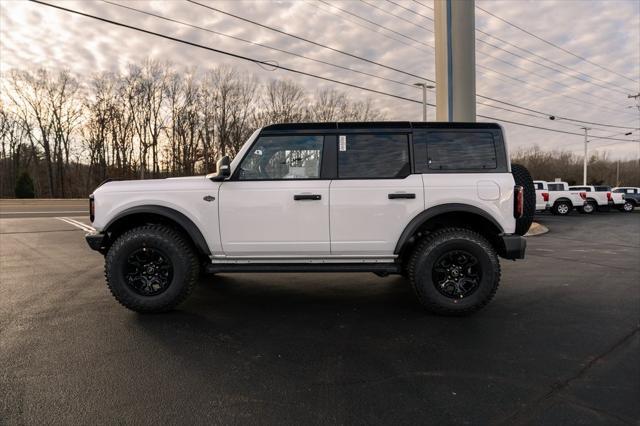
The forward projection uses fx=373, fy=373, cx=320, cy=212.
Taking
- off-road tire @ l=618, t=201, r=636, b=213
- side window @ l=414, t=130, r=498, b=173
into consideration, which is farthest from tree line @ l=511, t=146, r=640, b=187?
side window @ l=414, t=130, r=498, b=173

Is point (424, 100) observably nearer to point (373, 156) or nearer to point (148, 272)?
point (373, 156)

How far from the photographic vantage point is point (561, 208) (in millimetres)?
22391

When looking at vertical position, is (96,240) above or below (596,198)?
above

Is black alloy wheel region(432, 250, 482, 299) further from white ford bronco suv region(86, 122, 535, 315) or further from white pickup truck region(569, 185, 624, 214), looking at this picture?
white pickup truck region(569, 185, 624, 214)

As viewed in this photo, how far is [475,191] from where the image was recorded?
13.3 feet

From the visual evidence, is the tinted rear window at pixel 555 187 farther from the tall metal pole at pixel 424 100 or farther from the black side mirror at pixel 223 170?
the black side mirror at pixel 223 170

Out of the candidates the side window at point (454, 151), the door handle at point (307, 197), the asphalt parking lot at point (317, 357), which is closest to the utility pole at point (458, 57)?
the asphalt parking lot at point (317, 357)

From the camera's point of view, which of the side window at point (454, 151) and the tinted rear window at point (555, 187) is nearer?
the side window at point (454, 151)

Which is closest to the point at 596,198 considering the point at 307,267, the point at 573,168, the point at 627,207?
the point at 627,207

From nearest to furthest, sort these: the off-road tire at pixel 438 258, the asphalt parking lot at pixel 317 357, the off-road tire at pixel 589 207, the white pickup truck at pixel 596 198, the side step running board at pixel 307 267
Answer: the asphalt parking lot at pixel 317 357, the off-road tire at pixel 438 258, the side step running board at pixel 307 267, the white pickup truck at pixel 596 198, the off-road tire at pixel 589 207

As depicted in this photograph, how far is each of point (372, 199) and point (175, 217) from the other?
2.16 metres

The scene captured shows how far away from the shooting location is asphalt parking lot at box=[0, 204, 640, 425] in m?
2.38

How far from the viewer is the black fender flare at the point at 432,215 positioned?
158 inches

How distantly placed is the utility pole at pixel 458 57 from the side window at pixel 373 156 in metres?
6.94
